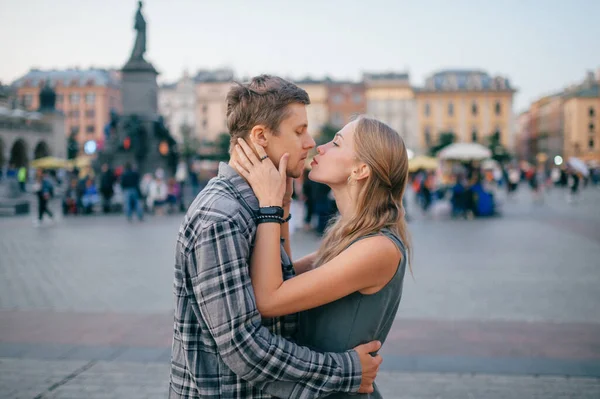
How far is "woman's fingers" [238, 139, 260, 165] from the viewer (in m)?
1.87

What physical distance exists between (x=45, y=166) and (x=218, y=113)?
4411 cm

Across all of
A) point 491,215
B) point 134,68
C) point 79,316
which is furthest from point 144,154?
point 79,316

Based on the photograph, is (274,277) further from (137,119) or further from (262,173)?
(137,119)

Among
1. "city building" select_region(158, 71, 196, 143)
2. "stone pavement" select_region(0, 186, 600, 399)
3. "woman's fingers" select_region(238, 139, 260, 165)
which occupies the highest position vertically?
"city building" select_region(158, 71, 196, 143)

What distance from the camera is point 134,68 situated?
2506 centimetres

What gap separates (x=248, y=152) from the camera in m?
1.88

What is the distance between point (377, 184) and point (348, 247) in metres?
0.28

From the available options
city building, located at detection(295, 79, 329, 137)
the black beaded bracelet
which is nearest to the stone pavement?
the black beaded bracelet

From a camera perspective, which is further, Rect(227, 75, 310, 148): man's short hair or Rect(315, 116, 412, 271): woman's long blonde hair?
Rect(315, 116, 412, 271): woman's long blonde hair

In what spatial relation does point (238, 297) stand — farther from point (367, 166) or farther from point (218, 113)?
point (218, 113)

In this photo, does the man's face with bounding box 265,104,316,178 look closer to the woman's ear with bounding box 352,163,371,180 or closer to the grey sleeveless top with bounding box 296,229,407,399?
the woman's ear with bounding box 352,163,371,180

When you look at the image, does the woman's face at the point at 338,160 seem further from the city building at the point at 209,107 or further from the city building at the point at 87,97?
the city building at the point at 209,107

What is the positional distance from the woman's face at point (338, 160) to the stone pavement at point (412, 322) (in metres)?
2.56

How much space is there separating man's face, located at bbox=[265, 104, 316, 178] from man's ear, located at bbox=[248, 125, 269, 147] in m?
0.01
